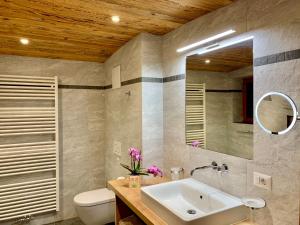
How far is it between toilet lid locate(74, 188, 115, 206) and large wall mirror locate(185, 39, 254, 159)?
3.99 ft

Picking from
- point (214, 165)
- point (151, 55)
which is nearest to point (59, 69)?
point (151, 55)

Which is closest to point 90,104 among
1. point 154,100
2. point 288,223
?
point 154,100

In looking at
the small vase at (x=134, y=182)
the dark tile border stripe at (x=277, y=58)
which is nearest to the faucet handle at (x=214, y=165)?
the small vase at (x=134, y=182)

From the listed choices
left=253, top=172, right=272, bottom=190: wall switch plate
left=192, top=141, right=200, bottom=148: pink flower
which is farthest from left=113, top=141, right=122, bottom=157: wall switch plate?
left=253, top=172, right=272, bottom=190: wall switch plate

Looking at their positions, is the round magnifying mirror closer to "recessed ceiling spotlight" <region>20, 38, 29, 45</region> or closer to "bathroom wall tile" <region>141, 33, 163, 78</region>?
"bathroom wall tile" <region>141, 33, 163, 78</region>

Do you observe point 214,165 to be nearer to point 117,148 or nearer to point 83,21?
point 117,148

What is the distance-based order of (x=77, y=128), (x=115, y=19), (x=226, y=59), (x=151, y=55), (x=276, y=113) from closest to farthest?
(x=276, y=113) < (x=226, y=59) < (x=115, y=19) < (x=151, y=55) < (x=77, y=128)

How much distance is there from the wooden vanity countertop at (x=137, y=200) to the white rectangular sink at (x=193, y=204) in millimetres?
34

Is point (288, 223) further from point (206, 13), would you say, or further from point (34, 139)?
point (34, 139)

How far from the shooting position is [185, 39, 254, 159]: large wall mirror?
1.62 m

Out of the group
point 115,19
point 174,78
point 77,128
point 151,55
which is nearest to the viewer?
point 115,19

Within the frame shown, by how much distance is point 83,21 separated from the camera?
80.7 inches

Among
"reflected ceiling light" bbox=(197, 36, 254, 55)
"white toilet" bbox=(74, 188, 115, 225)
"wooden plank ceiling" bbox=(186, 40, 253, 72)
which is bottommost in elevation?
"white toilet" bbox=(74, 188, 115, 225)

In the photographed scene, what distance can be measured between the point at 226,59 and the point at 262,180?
92cm
